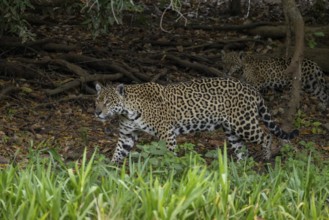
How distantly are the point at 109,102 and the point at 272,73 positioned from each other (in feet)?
13.5

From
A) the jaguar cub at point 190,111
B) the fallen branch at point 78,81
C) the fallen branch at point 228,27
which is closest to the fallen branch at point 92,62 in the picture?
the fallen branch at point 78,81

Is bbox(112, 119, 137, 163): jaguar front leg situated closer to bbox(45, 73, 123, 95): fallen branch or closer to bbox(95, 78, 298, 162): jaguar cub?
bbox(95, 78, 298, 162): jaguar cub

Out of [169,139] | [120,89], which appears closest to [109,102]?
[120,89]

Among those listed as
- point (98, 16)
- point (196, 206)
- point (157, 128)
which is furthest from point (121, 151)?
point (196, 206)

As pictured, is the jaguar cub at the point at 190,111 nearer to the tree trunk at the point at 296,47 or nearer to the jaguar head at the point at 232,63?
the tree trunk at the point at 296,47

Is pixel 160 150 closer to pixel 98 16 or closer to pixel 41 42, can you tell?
pixel 98 16

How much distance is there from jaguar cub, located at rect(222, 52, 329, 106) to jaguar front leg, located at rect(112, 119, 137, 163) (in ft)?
11.6

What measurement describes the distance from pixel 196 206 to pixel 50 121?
5969mm

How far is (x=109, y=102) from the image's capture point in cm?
1002

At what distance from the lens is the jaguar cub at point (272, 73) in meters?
13.4

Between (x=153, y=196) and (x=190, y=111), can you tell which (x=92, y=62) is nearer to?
(x=190, y=111)

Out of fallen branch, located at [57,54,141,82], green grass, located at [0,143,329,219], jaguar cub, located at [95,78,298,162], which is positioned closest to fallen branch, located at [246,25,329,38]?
fallen branch, located at [57,54,141,82]

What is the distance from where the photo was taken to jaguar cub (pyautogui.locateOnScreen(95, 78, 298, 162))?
33.4 ft

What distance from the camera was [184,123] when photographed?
1042 centimetres
